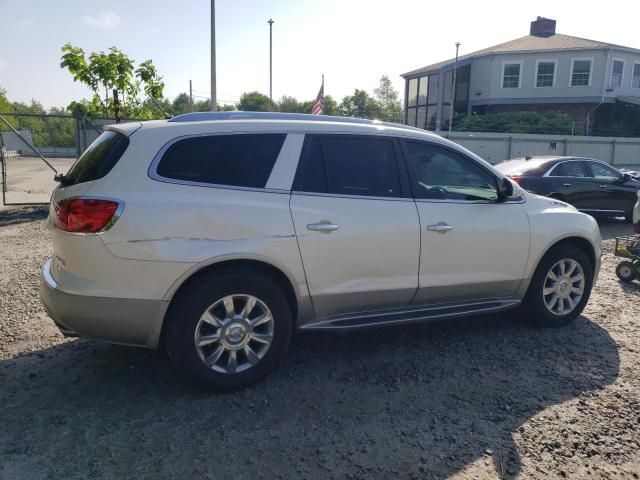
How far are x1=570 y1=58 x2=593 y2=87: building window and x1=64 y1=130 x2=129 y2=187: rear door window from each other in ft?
118

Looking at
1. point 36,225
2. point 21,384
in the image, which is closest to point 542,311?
point 21,384

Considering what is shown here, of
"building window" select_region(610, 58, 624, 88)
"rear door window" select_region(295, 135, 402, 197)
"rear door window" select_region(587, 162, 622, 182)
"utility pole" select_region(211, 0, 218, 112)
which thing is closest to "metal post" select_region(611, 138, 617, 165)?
"building window" select_region(610, 58, 624, 88)

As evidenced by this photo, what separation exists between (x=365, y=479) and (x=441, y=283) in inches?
74.5

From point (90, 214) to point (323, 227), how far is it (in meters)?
1.50

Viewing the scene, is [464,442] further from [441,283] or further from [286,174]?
[286,174]

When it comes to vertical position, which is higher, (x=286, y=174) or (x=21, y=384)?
(x=286, y=174)

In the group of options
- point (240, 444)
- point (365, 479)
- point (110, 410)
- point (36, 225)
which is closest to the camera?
point (365, 479)

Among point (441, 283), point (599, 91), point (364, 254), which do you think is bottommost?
point (441, 283)

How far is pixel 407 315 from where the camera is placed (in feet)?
13.6

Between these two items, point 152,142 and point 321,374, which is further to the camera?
point 321,374

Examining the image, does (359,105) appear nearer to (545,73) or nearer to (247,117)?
(545,73)

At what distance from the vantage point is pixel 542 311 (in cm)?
482

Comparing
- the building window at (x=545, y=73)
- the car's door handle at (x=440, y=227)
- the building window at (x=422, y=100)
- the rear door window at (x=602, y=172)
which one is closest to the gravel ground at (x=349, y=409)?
the car's door handle at (x=440, y=227)

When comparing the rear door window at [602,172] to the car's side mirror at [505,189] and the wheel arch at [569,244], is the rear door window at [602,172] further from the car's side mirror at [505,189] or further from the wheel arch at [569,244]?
the car's side mirror at [505,189]
